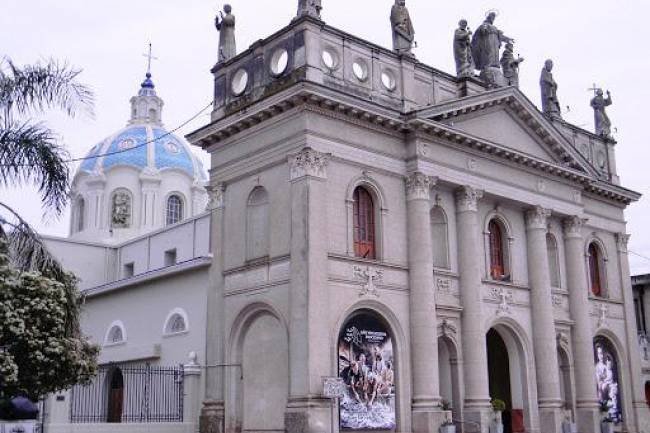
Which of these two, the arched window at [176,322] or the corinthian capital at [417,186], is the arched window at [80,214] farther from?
the corinthian capital at [417,186]

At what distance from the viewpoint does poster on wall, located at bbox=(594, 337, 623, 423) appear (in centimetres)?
3266

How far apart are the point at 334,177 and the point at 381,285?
3.47 m

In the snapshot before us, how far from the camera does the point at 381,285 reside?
2547cm

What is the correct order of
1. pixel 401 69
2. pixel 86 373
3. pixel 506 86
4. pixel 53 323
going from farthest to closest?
pixel 506 86 → pixel 401 69 → pixel 86 373 → pixel 53 323

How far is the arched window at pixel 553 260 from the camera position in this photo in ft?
105

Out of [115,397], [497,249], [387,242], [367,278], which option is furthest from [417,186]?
[115,397]

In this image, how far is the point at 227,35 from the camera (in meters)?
29.1

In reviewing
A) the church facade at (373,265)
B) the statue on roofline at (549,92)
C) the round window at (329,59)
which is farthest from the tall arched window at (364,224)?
the statue on roofline at (549,92)

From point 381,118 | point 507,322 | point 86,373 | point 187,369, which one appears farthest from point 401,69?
point 86,373

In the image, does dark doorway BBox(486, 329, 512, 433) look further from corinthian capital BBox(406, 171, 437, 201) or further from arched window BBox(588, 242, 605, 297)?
corinthian capital BBox(406, 171, 437, 201)

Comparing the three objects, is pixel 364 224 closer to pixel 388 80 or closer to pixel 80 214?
pixel 388 80

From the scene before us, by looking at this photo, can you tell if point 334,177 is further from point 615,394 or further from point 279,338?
point 615,394

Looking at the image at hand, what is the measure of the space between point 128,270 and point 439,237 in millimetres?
16890

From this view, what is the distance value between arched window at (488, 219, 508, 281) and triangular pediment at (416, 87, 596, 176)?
2801mm
